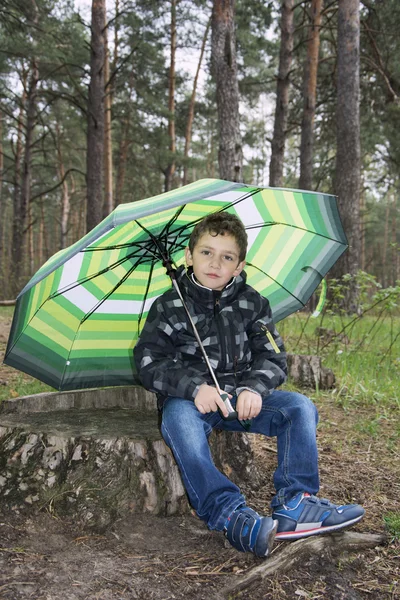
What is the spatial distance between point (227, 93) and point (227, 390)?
17.4 feet

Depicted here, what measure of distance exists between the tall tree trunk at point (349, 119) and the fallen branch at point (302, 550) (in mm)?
6303

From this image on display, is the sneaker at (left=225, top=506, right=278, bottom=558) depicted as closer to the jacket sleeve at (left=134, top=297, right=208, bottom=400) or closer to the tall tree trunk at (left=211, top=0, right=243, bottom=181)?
the jacket sleeve at (left=134, top=297, right=208, bottom=400)

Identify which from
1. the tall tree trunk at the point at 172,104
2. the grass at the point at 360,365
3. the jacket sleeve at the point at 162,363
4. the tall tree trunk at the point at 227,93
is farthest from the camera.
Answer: the tall tree trunk at the point at 172,104

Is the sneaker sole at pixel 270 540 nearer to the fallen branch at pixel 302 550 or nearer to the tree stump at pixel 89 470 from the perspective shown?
the fallen branch at pixel 302 550

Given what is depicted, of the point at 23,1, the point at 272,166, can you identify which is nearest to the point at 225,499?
the point at 272,166

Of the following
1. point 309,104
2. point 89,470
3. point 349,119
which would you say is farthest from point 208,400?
point 309,104

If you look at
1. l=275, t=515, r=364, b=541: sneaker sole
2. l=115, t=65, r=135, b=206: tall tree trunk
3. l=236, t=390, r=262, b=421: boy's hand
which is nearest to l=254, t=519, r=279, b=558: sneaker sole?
l=275, t=515, r=364, b=541: sneaker sole

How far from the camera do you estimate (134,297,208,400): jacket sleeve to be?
242cm

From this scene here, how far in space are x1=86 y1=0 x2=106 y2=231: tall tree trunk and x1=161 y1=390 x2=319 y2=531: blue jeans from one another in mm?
8829

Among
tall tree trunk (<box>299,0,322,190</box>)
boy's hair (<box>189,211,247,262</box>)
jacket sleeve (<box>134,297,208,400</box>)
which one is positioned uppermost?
tall tree trunk (<box>299,0,322,190</box>)

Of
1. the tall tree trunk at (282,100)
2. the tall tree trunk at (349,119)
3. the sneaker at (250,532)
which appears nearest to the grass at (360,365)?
the tall tree trunk at (349,119)

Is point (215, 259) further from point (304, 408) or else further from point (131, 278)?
point (304, 408)

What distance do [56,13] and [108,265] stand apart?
12.2 m

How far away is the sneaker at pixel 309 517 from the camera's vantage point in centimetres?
217
